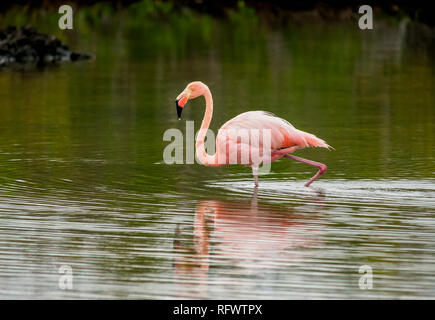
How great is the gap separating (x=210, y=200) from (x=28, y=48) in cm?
2011

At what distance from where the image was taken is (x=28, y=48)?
30.2 metres

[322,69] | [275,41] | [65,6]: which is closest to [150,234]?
[322,69]

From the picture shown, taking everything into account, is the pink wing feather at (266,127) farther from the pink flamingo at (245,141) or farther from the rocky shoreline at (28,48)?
the rocky shoreline at (28,48)

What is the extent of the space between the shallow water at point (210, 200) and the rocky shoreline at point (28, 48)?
19.7 feet

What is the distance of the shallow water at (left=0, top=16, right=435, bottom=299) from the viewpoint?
7.99 meters

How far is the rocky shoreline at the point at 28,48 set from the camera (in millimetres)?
29672

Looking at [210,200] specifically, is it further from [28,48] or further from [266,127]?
[28,48]

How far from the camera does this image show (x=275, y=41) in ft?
119

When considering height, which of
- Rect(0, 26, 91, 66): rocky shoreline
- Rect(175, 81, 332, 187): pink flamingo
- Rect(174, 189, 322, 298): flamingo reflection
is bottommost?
Rect(174, 189, 322, 298): flamingo reflection

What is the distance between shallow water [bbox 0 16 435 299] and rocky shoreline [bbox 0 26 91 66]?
601 cm

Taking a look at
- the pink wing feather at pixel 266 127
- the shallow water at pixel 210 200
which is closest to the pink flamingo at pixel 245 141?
the pink wing feather at pixel 266 127

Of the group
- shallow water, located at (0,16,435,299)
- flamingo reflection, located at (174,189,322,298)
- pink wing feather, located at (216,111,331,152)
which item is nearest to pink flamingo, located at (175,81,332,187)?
pink wing feather, located at (216,111,331,152)

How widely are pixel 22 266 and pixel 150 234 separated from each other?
1434 millimetres

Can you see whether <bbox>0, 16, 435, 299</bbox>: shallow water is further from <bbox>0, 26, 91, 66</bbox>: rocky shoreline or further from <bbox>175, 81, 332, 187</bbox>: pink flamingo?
<bbox>0, 26, 91, 66</bbox>: rocky shoreline
